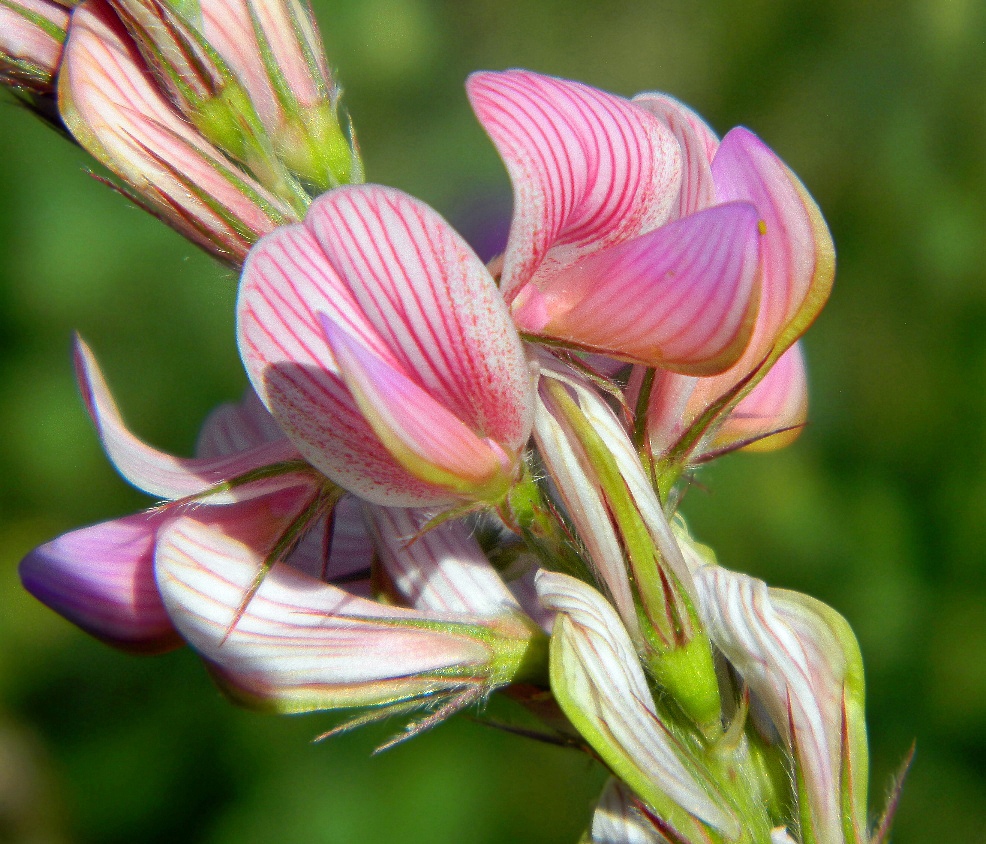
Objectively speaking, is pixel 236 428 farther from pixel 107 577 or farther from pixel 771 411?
pixel 771 411

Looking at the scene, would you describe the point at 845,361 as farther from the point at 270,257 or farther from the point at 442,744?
the point at 270,257

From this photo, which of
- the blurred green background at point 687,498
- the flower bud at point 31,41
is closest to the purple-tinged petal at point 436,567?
the flower bud at point 31,41

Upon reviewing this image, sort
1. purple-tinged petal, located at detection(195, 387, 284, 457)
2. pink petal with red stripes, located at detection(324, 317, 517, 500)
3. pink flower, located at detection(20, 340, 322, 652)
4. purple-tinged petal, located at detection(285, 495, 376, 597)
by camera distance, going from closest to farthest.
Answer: pink petal with red stripes, located at detection(324, 317, 517, 500)
pink flower, located at detection(20, 340, 322, 652)
purple-tinged petal, located at detection(285, 495, 376, 597)
purple-tinged petal, located at detection(195, 387, 284, 457)

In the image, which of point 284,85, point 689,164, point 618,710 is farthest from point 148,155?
point 618,710

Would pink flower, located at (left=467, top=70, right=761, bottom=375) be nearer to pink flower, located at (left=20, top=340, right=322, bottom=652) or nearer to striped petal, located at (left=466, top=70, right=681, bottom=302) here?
striped petal, located at (left=466, top=70, right=681, bottom=302)

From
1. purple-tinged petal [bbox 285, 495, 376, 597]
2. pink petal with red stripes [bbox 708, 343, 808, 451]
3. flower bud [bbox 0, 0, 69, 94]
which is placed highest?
flower bud [bbox 0, 0, 69, 94]

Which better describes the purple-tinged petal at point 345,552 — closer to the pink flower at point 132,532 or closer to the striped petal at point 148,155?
the pink flower at point 132,532

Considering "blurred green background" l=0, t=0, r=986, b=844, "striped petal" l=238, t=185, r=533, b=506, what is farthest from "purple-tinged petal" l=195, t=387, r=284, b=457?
"blurred green background" l=0, t=0, r=986, b=844
